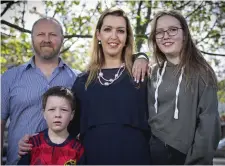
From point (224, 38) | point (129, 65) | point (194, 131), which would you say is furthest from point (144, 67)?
point (224, 38)

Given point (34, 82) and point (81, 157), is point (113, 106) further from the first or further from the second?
point (34, 82)

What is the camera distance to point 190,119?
105 inches

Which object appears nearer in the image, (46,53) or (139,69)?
(139,69)

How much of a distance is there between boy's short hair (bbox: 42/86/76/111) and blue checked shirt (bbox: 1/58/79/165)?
0.57 feet

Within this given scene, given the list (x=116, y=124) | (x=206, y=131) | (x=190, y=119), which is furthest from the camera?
(x=116, y=124)

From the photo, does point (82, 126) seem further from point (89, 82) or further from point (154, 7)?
point (154, 7)

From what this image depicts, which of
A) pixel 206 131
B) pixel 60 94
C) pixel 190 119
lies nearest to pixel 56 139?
pixel 60 94

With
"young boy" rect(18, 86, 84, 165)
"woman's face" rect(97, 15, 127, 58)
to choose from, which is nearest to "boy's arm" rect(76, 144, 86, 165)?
"young boy" rect(18, 86, 84, 165)

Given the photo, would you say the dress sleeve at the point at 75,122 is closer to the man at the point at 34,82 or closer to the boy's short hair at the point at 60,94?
the boy's short hair at the point at 60,94

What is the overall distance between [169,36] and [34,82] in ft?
4.35

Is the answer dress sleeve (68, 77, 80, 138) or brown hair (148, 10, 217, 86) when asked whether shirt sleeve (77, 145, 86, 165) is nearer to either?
dress sleeve (68, 77, 80, 138)

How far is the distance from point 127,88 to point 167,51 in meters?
0.44

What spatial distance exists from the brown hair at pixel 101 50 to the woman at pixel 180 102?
286 millimetres

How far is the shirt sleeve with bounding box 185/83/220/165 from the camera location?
2.56 meters
